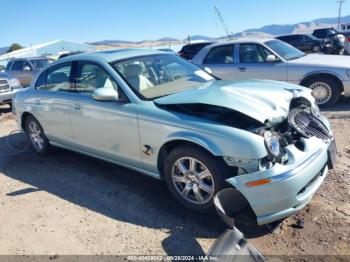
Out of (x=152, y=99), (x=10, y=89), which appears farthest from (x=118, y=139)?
(x=10, y=89)

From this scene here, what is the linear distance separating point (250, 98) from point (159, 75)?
4.70 ft

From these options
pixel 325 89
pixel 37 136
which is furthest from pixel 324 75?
pixel 37 136

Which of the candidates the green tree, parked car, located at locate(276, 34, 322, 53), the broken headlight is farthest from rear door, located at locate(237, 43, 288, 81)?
the green tree

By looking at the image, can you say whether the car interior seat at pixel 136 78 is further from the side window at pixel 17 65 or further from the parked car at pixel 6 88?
the side window at pixel 17 65

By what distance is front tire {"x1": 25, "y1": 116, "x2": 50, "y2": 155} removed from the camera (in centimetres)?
586

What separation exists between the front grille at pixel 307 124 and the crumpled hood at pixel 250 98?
13 centimetres

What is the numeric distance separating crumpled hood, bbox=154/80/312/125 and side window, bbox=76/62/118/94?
0.81 m

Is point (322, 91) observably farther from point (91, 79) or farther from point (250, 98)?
point (91, 79)

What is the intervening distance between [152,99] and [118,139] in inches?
26.7

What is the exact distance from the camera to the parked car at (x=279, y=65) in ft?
25.0

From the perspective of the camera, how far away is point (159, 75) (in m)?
4.63

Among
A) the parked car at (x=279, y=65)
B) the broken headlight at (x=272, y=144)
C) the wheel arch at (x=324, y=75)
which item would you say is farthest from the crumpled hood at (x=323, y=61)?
the broken headlight at (x=272, y=144)

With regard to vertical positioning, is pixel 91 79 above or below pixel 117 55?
below

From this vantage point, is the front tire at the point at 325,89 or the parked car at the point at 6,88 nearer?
the front tire at the point at 325,89
